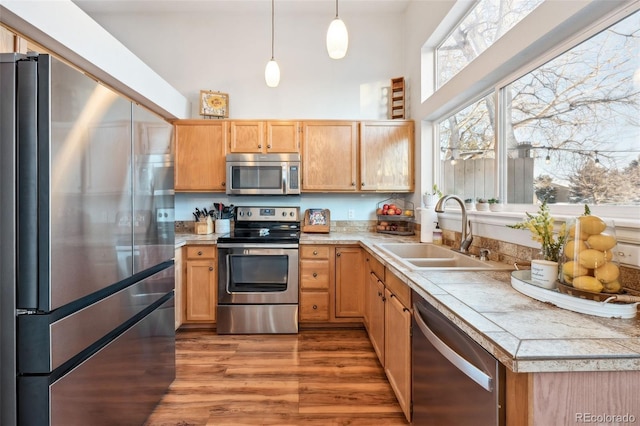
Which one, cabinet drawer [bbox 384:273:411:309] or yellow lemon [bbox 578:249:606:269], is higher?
yellow lemon [bbox 578:249:606:269]

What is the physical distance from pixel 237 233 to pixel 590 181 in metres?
2.90

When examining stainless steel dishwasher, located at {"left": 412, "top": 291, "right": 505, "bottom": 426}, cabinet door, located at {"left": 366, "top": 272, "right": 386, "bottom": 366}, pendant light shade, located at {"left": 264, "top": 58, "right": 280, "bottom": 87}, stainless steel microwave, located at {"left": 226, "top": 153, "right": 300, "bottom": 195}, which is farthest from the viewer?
stainless steel microwave, located at {"left": 226, "top": 153, "right": 300, "bottom": 195}

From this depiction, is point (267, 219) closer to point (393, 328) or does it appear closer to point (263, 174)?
point (263, 174)

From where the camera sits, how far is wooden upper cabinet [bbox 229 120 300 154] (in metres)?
3.17

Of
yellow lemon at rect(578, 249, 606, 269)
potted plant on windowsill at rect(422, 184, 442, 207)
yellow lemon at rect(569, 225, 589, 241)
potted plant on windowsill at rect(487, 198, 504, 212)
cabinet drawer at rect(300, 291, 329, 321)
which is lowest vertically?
cabinet drawer at rect(300, 291, 329, 321)

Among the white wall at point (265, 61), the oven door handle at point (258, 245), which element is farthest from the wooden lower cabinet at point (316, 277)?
the white wall at point (265, 61)

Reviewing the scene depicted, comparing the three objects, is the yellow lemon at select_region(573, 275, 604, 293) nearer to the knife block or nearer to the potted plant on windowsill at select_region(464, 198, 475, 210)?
the potted plant on windowsill at select_region(464, 198, 475, 210)

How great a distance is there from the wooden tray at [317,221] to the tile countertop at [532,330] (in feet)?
6.67

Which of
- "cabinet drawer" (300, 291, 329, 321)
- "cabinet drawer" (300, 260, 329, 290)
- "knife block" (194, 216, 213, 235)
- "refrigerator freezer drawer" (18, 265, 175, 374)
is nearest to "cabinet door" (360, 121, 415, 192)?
"cabinet drawer" (300, 260, 329, 290)

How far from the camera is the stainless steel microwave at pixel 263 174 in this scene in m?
3.09

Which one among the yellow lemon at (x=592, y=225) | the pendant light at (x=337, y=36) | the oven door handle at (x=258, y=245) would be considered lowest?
the oven door handle at (x=258, y=245)

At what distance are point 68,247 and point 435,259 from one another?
1953 millimetres

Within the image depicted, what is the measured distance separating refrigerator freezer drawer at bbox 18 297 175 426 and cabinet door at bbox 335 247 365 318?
147cm

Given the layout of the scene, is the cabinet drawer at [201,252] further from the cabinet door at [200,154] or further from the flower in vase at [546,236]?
the flower in vase at [546,236]
